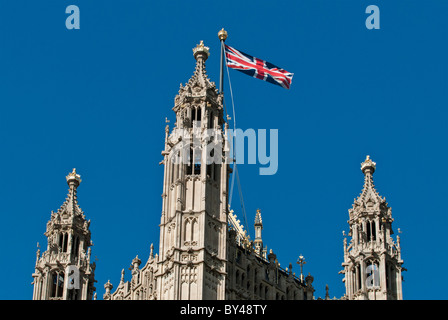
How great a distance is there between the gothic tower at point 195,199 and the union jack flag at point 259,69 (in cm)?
302

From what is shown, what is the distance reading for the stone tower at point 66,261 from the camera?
87562mm

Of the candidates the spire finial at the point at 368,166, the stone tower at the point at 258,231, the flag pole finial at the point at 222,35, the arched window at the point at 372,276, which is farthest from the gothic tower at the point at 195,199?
the stone tower at the point at 258,231

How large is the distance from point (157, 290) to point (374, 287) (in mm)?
14495

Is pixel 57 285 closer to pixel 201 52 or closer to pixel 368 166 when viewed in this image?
pixel 201 52

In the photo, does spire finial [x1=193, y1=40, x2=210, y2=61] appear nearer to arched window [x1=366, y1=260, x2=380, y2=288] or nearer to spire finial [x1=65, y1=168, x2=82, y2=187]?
spire finial [x1=65, y1=168, x2=82, y2=187]

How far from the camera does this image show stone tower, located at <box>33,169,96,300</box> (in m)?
87.6

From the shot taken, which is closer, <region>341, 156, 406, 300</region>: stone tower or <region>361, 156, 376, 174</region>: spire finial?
<region>341, 156, 406, 300</region>: stone tower

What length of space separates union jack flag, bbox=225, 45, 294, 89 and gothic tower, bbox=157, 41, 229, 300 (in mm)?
3016

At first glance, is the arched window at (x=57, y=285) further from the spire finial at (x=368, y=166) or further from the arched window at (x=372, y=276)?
the spire finial at (x=368, y=166)

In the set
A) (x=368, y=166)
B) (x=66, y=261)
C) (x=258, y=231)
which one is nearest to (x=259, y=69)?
(x=368, y=166)

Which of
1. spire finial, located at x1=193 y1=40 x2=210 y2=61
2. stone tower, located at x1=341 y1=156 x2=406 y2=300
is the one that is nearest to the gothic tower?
spire finial, located at x1=193 y1=40 x2=210 y2=61

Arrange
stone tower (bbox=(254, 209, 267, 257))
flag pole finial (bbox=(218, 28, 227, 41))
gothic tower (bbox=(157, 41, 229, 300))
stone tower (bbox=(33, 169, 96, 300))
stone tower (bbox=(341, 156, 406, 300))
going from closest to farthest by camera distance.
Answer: gothic tower (bbox=(157, 41, 229, 300))
stone tower (bbox=(33, 169, 96, 300))
stone tower (bbox=(341, 156, 406, 300))
flag pole finial (bbox=(218, 28, 227, 41))
stone tower (bbox=(254, 209, 267, 257))
